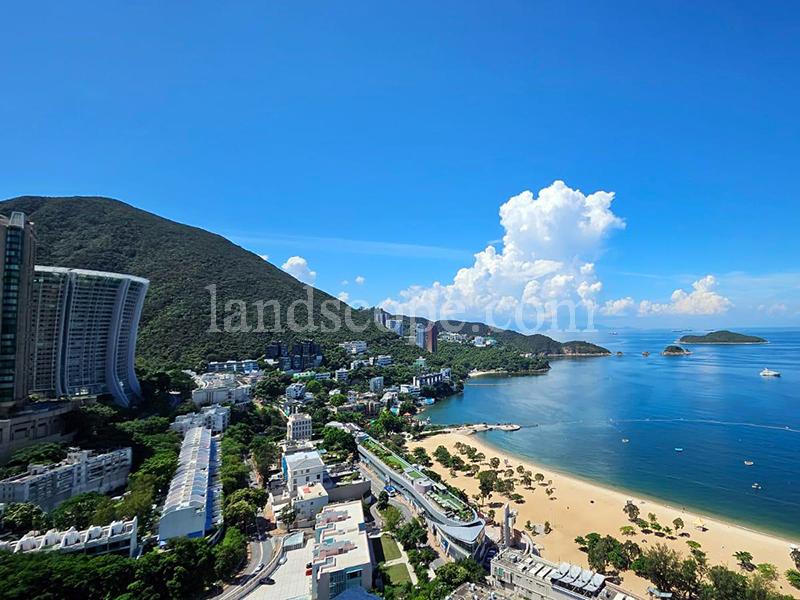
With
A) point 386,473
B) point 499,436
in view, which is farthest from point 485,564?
point 499,436

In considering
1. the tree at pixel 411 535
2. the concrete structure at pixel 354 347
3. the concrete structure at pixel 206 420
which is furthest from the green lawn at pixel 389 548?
the concrete structure at pixel 354 347

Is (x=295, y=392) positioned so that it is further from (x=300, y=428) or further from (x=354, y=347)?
(x=354, y=347)

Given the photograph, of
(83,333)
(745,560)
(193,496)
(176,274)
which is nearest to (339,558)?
(193,496)

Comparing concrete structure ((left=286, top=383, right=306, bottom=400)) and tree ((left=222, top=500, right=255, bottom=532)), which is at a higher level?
concrete structure ((left=286, top=383, right=306, bottom=400))

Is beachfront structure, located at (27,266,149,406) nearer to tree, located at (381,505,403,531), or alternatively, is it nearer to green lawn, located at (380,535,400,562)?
tree, located at (381,505,403,531)

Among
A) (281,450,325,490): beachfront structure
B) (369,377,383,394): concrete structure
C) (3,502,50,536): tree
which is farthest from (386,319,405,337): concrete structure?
(3,502,50,536): tree

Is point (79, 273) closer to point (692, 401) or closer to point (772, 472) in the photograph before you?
point (772, 472)

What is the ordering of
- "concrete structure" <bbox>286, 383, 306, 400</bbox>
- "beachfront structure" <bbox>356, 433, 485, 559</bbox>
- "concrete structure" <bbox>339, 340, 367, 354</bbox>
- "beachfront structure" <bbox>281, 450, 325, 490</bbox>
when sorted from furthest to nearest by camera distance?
"concrete structure" <bbox>339, 340, 367, 354</bbox> → "concrete structure" <bbox>286, 383, 306, 400</bbox> → "beachfront structure" <bbox>281, 450, 325, 490</bbox> → "beachfront structure" <bbox>356, 433, 485, 559</bbox>
